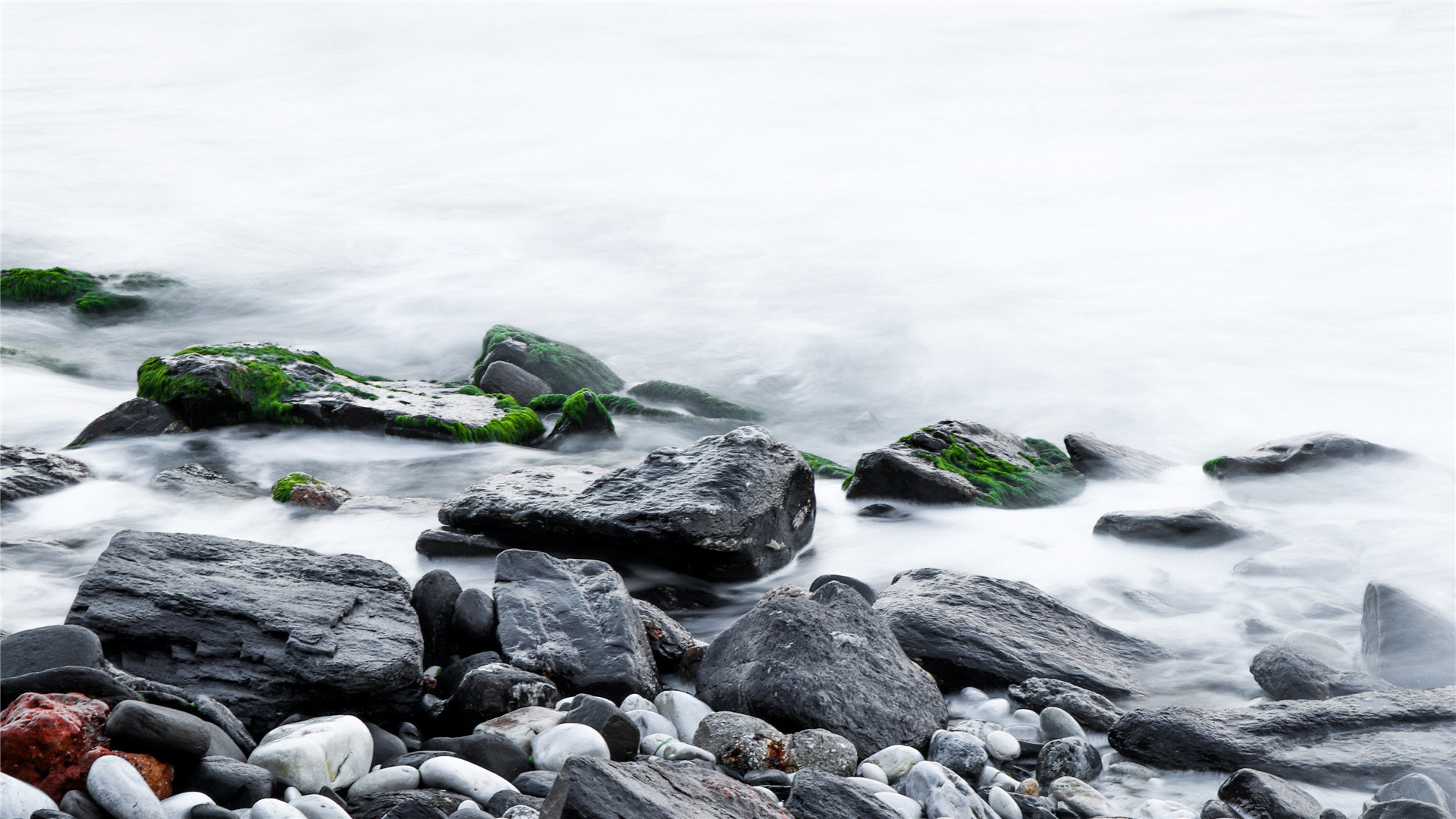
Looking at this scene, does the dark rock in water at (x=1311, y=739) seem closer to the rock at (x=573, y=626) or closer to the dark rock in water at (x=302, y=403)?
the rock at (x=573, y=626)

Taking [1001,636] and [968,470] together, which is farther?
[968,470]

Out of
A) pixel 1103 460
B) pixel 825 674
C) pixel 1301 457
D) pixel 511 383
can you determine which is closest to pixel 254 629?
pixel 825 674

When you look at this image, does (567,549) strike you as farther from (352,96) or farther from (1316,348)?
(352,96)

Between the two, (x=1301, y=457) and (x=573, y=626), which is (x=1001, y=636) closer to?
(x=573, y=626)

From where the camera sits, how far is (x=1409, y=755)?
10.6 ft

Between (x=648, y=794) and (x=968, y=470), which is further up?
(x=648, y=794)

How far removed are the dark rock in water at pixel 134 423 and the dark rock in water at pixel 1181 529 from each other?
597cm

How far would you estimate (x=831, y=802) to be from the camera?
2.51 m

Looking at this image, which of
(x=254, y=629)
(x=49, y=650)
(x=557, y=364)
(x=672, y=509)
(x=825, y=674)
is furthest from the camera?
(x=557, y=364)

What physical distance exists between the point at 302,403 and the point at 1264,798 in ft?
20.3

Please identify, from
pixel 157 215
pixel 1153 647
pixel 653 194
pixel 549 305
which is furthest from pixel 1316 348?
pixel 157 215

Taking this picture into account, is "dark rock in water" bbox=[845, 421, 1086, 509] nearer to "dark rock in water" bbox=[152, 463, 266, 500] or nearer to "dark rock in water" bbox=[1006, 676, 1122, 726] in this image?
"dark rock in water" bbox=[1006, 676, 1122, 726]

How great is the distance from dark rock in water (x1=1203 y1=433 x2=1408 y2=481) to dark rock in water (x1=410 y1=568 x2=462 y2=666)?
5.17m

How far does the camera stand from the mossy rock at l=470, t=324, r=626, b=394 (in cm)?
855
